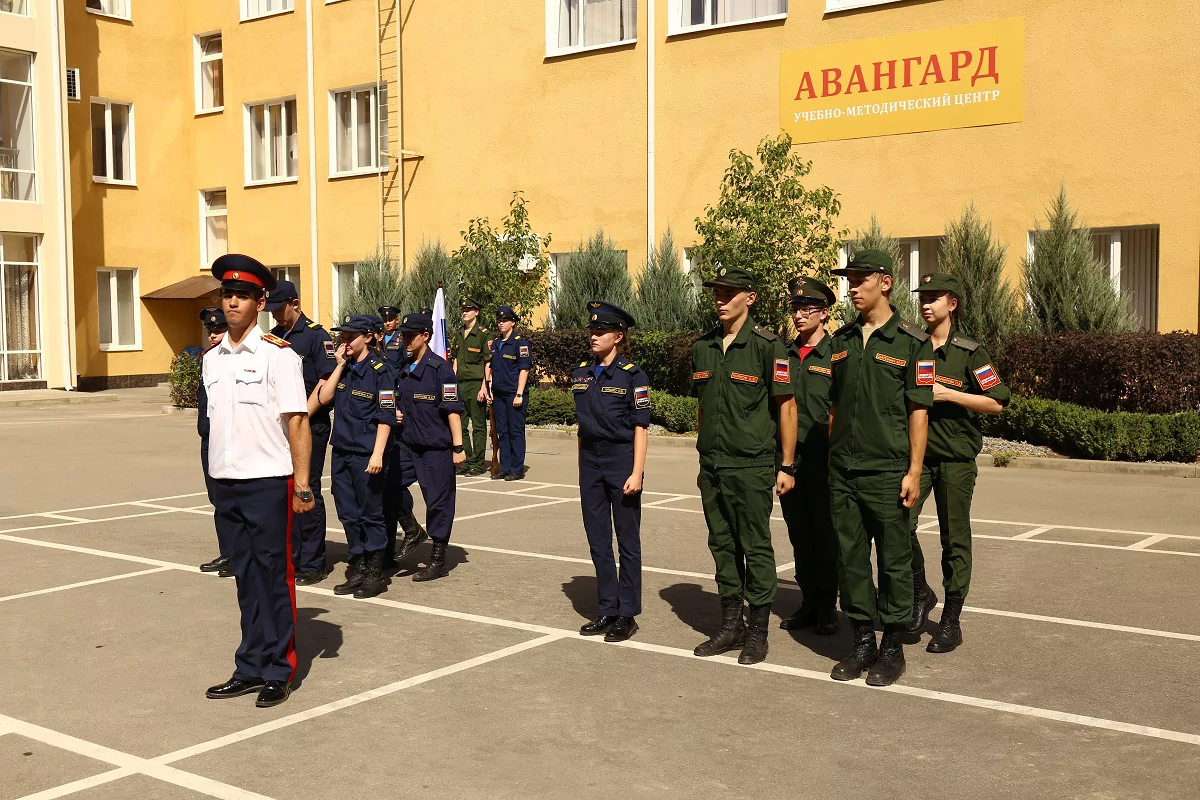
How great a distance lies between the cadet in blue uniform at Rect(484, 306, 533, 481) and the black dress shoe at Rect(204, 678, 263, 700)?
8.62m

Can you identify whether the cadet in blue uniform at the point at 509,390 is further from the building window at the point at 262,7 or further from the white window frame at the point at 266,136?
the building window at the point at 262,7

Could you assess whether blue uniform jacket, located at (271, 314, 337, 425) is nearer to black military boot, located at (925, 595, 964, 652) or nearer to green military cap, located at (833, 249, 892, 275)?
green military cap, located at (833, 249, 892, 275)

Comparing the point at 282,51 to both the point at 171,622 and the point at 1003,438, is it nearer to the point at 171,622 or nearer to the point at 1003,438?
the point at 1003,438

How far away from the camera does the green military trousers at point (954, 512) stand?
6.94 meters

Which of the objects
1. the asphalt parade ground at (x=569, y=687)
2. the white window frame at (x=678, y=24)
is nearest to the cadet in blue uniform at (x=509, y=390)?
the asphalt parade ground at (x=569, y=687)

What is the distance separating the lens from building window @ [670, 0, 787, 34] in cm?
2188

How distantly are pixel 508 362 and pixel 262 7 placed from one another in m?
19.5

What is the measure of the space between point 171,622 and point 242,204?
25.6m

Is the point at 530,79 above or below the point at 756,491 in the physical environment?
above

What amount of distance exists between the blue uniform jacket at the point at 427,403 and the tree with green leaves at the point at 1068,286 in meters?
11.6

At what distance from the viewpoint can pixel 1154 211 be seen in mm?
17875

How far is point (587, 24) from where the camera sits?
2452 cm

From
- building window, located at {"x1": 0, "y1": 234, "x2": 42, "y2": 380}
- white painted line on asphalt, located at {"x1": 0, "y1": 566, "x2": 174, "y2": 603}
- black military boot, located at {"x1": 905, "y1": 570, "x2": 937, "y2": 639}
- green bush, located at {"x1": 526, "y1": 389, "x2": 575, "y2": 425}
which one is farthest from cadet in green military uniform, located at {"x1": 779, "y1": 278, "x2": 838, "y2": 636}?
building window, located at {"x1": 0, "y1": 234, "x2": 42, "y2": 380}

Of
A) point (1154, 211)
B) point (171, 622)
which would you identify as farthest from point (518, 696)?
point (1154, 211)
